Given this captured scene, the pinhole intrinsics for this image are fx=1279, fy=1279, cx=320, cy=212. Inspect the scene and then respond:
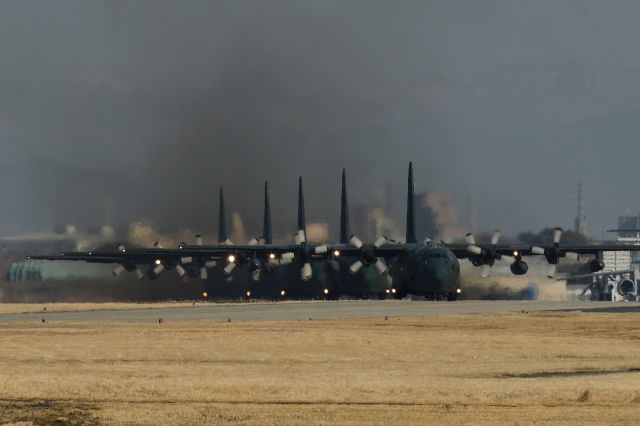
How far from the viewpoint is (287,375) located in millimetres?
34156

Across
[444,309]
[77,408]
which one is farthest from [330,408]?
[444,309]

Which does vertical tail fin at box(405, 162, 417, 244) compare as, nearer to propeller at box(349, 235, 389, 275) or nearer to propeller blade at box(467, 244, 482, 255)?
propeller at box(349, 235, 389, 275)

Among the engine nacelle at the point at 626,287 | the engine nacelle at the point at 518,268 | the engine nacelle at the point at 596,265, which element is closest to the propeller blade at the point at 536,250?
the engine nacelle at the point at 518,268

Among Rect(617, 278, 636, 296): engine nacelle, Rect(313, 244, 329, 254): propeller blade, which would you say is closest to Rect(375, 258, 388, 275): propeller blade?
Rect(313, 244, 329, 254): propeller blade

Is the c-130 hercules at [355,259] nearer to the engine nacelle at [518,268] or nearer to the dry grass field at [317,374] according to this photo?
the engine nacelle at [518,268]

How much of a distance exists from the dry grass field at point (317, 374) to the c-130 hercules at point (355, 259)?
28.4 m

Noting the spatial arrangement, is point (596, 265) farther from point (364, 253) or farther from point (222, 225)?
point (222, 225)

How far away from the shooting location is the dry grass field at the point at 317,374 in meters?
26.2

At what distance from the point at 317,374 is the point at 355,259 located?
65.6m

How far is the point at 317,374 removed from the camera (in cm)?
3444

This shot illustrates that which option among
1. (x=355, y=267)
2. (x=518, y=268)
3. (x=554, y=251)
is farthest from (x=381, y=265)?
(x=554, y=251)

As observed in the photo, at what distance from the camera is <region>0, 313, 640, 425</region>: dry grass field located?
26.2 metres

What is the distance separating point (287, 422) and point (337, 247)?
216 ft

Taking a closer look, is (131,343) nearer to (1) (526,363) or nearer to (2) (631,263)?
(1) (526,363)
